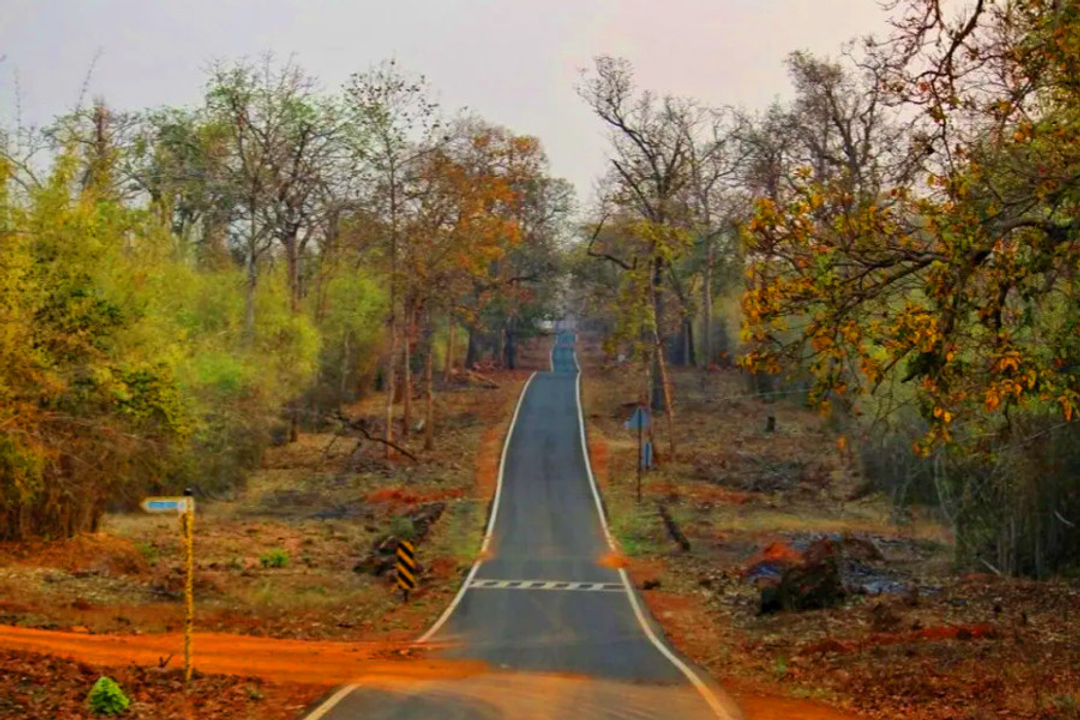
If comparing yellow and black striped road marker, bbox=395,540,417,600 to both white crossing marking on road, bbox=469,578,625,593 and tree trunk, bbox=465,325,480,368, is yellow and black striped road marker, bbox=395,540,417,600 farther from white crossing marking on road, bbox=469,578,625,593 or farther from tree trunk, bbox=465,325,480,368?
tree trunk, bbox=465,325,480,368

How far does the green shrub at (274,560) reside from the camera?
29.6 meters

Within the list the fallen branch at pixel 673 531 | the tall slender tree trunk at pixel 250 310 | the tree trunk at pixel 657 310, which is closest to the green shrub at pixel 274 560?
the fallen branch at pixel 673 531

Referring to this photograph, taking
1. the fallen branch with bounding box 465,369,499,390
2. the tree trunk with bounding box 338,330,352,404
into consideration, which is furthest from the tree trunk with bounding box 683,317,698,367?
the tree trunk with bounding box 338,330,352,404

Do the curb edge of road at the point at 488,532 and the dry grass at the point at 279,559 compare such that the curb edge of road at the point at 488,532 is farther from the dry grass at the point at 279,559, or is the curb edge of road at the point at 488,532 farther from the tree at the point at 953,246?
the tree at the point at 953,246

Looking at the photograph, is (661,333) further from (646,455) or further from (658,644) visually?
(658,644)

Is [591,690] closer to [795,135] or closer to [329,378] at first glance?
[795,135]

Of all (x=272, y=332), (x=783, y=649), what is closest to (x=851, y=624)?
(x=783, y=649)

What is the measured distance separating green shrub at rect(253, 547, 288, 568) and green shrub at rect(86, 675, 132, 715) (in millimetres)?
17821

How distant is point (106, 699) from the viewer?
11781mm

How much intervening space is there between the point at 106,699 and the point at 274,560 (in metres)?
18.3

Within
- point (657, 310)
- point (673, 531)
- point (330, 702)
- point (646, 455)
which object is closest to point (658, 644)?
point (330, 702)

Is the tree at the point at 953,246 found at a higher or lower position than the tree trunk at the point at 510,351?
lower

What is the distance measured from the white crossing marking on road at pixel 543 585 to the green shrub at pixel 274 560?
4.65 meters

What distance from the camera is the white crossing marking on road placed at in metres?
29.8
